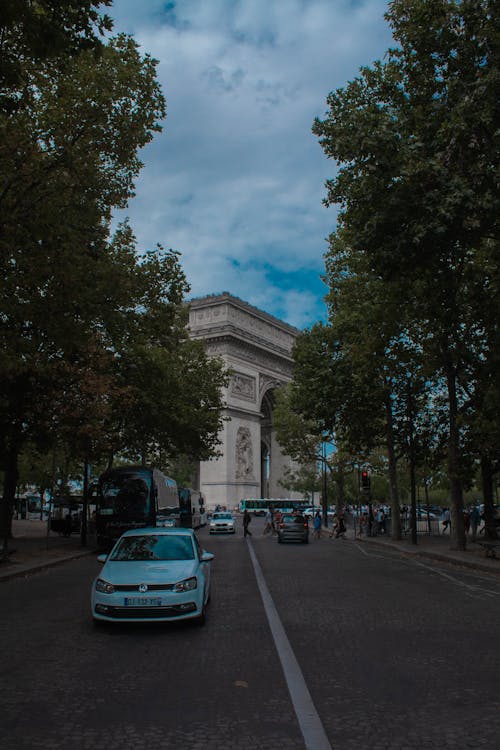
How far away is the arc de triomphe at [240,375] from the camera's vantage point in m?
76.1

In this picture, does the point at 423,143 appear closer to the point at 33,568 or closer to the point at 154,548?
the point at 154,548

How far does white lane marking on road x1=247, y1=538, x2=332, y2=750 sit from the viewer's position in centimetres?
485

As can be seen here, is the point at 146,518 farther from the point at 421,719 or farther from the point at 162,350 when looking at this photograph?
the point at 421,719

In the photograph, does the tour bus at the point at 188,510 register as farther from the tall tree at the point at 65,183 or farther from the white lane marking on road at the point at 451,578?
the tall tree at the point at 65,183

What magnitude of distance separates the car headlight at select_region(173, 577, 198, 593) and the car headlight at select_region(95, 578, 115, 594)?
2.66ft

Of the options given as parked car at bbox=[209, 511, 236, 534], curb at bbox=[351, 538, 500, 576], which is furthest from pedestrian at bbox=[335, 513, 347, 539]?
curb at bbox=[351, 538, 500, 576]

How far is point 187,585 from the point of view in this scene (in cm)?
955

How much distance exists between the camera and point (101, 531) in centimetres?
2972

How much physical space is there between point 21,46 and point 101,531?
19987 mm

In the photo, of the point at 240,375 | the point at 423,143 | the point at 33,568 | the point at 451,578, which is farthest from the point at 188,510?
the point at 423,143

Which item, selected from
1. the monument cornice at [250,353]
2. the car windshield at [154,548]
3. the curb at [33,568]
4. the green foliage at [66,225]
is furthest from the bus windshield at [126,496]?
the monument cornice at [250,353]

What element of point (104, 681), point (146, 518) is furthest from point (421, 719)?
point (146, 518)

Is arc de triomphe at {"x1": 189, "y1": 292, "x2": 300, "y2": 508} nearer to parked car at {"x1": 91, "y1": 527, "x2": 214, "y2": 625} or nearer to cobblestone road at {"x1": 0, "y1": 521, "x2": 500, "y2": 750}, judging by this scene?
cobblestone road at {"x1": 0, "y1": 521, "x2": 500, "y2": 750}

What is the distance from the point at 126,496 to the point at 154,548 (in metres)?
20.0
